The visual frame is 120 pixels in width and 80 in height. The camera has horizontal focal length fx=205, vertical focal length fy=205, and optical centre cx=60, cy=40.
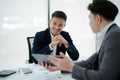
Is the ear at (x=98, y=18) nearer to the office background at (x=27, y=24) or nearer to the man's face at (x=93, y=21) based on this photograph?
the man's face at (x=93, y=21)

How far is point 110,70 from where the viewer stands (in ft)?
4.45

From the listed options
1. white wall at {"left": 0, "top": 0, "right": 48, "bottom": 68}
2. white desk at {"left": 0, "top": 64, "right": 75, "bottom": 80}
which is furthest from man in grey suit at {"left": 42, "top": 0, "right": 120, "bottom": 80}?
white wall at {"left": 0, "top": 0, "right": 48, "bottom": 68}

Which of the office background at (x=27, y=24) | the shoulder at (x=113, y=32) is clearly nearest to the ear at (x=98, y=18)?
the shoulder at (x=113, y=32)

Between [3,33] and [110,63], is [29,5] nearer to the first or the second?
[3,33]

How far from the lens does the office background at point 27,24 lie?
14.1ft

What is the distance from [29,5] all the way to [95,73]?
137 inches

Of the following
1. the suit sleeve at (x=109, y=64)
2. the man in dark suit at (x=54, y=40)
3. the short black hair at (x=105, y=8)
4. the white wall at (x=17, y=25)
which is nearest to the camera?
the suit sleeve at (x=109, y=64)

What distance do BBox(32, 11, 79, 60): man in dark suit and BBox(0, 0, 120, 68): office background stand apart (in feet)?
4.43

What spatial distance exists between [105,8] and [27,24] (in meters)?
3.28

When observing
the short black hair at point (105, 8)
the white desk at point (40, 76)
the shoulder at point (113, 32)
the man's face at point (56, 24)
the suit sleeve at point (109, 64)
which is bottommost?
the white desk at point (40, 76)

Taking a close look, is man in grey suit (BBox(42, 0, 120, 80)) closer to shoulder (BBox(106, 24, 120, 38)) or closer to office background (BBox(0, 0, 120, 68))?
shoulder (BBox(106, 24, 120, 38))

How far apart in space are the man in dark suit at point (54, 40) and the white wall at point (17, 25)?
1.75 meters

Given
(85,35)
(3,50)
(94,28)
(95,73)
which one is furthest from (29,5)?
(95,73)

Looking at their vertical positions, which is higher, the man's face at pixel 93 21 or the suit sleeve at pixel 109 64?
the man's face at pixel 93 21
